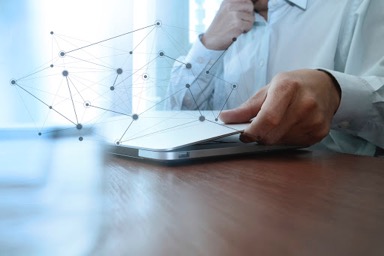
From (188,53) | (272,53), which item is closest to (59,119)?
(188,53)

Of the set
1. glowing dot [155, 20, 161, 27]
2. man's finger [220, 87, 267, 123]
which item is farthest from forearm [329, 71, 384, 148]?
glowing dot [155, 20, 161, 27]

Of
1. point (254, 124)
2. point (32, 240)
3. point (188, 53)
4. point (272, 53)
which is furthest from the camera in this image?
point (272, 53)

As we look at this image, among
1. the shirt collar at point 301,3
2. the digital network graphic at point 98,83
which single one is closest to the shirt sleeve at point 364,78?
the shirt collar at point 301,3

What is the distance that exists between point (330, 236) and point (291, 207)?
5 cm

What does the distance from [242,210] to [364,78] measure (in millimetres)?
447

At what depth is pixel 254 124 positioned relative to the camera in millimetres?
412

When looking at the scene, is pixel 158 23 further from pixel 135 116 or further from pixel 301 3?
pixel 301 3

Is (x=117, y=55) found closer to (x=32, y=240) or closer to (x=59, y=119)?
(x=59, y=119)

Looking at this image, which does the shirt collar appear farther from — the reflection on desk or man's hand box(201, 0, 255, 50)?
the reflection on desk

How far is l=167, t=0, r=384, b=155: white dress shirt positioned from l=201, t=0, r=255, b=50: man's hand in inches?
0.8

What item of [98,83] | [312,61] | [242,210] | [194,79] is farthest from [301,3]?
[242,210]

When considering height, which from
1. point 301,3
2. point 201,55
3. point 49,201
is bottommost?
point 49,201

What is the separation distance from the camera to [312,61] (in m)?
0.76

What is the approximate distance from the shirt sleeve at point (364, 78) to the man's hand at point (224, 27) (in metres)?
0.20
